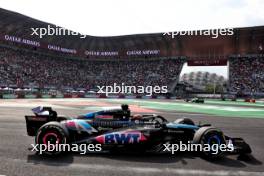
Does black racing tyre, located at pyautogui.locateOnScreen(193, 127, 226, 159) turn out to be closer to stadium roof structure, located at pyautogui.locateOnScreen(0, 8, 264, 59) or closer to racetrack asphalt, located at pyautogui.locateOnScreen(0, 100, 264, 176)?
racetrack asphalt, located at pyautogui.locateOnScreen(0, 100, 264, 176)

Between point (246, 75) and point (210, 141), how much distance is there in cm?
5028

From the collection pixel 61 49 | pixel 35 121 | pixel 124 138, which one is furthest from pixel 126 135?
pixel 61 49

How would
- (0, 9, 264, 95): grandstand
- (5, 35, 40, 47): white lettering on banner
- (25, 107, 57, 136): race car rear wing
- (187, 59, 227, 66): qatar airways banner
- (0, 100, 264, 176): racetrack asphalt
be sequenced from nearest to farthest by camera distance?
(0, 100, 264, 176): racetrack asphalt < (25, 107, 57, 136): race car rear wing < (5, 35, 40, 47): white lettering on banner < (0, 9, 264, 95): grandstand < (187, 59, 227, 66): qatar airways banner

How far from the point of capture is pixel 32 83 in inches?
1909

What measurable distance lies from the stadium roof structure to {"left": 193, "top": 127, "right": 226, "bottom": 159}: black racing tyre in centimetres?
4539

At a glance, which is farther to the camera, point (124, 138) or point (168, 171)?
point (124, 138)

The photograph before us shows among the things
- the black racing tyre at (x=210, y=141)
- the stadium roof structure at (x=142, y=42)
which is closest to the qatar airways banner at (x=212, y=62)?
the stadium roof structure at (x=142, y=42)

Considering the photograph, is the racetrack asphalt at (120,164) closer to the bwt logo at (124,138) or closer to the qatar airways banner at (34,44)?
the bwt logo at (124,138)

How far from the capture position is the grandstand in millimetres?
47719

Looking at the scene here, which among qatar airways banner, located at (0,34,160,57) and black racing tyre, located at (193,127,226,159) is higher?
qatar airways banner, located at (0,34,160,57)

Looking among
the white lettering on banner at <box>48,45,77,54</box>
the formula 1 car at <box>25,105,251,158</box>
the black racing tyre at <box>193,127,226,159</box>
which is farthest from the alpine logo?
the white lettering on banner at <box>48,45,77,54</box>

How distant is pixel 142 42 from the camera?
58688 mm

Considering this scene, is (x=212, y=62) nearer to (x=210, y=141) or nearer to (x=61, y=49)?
(x=61, y=49)

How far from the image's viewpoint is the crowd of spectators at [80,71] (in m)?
47.8
